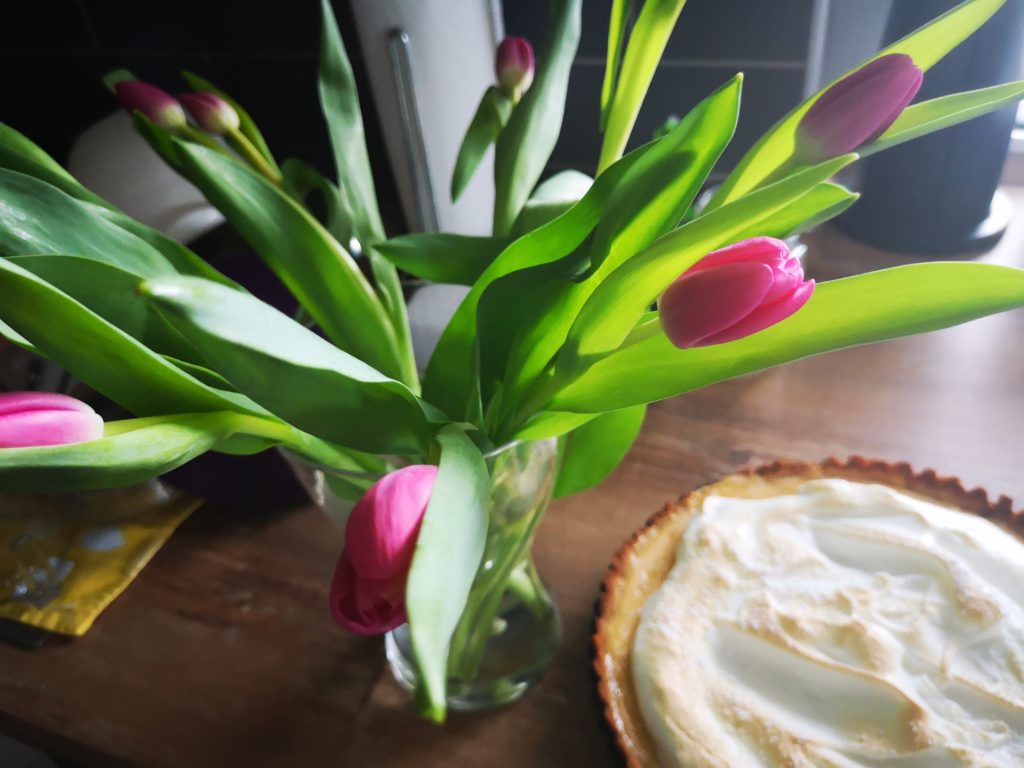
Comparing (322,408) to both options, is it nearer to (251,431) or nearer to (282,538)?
(251,431)

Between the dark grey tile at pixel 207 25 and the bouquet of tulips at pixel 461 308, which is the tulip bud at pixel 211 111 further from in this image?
the dark grey tile at pixel 207 25

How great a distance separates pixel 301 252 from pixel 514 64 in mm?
134

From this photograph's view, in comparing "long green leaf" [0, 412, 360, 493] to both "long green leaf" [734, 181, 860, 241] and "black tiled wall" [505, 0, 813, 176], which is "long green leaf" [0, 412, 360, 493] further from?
"black tiled wall" [505, 0, 813, 176]

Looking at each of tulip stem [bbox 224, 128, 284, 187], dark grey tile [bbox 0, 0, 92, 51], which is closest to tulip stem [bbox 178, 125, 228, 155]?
tulip stem [bbox 224, 128, 284, 187]

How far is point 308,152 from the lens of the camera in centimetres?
94

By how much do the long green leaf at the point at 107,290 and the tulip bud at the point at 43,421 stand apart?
37mm

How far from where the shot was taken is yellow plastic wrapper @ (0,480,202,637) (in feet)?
1.59

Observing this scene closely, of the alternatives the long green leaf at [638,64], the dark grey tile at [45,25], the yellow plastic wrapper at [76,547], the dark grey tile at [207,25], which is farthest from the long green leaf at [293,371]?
the dark grey tile at [45,25]

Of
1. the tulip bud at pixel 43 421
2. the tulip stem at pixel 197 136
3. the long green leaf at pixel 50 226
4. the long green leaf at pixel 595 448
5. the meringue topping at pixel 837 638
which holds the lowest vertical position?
the meringue topping at pixel 837 638

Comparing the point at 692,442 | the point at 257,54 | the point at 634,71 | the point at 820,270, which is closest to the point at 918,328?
the point at 634,71

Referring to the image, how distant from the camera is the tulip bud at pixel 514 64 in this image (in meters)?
0.35

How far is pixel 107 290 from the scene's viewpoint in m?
0.24

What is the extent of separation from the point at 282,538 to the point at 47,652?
144 mm

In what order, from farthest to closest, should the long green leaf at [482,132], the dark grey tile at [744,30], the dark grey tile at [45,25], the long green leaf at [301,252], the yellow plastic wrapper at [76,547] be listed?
the dark grey tile at [45,25] < the dark grey tile at [744,30] < the yellow plastic wrapper at [76,547] < the long green leaf at [482,132] < the long green leaf at [301,252]
